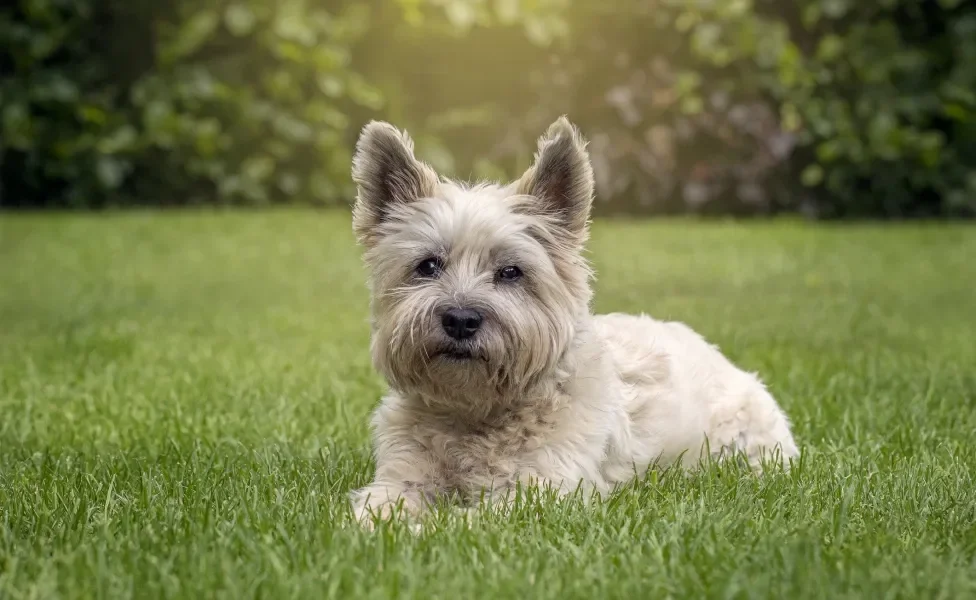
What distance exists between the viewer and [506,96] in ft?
45.4

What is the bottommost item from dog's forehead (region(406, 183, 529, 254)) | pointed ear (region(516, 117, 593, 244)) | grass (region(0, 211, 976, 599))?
grass (region(0, 211, 976, 599))

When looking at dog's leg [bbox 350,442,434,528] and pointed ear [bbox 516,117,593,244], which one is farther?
pointed ear [bbox 516,117,593,244]

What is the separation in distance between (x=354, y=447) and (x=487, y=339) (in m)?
1.27

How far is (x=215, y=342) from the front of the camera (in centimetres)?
720

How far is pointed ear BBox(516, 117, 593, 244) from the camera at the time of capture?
387 centimetres

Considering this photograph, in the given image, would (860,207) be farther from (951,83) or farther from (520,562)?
(520,562)

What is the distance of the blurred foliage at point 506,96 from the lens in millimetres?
12867

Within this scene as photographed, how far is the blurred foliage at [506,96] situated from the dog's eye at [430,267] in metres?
9.53

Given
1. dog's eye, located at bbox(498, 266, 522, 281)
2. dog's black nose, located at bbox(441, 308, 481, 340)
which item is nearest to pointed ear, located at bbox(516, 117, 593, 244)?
dog's eye, located at bbox(498, 266, 522, 281)

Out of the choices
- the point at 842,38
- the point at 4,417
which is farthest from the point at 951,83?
the point at 4,417

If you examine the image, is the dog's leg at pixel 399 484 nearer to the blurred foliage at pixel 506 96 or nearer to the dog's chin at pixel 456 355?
the dog's chin at pixel 456 355

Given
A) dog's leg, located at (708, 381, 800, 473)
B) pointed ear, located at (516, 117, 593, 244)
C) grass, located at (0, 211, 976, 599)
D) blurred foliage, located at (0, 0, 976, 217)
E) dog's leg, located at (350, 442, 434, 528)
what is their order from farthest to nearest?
1. blurred foliage, located at (0, 0, 976, 217)
2. dog's leg, located at (708, 381, 800, 473)
3. pointed ear, located at (516, 117, 593, 244)
4. dog's leg, located at (350, 442, 434, 528)
5. grass, located at (0, 211, 976, 599)

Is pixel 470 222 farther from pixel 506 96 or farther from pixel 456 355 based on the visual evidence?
pixel 506 96

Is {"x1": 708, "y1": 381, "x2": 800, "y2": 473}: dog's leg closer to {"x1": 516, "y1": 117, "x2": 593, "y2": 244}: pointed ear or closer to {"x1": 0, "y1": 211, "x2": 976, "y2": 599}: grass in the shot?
{"x1": 0, "y1": 211, "x2": 976, "y2": 599}: grass
